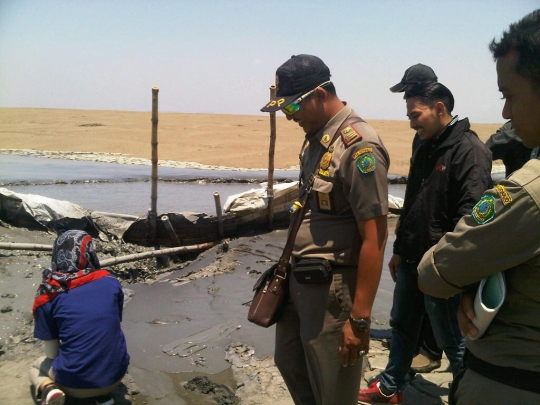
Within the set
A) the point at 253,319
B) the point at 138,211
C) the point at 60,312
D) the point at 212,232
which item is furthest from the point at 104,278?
the point at 138,211

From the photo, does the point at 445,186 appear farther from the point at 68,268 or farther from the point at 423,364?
the point at 68,268

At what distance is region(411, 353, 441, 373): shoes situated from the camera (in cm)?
367

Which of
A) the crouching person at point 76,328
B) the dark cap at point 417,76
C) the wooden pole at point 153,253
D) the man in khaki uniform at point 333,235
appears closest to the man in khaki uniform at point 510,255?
the man in khaki uniform at point 333,235

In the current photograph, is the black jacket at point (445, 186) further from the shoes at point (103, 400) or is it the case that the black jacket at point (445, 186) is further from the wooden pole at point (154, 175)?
the wooden pole at point (154, 175)

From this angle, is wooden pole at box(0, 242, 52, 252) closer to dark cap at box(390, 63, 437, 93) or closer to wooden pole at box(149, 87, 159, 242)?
wooden pole at box(149, 87, 159, 242)

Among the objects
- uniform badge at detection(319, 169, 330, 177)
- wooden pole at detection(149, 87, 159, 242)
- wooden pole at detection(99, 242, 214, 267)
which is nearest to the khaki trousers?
uniform badge at detection(319, 169, 330, 177)

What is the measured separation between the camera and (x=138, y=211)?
1120cm

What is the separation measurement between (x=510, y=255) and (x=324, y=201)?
999mm

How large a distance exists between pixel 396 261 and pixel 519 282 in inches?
75.3

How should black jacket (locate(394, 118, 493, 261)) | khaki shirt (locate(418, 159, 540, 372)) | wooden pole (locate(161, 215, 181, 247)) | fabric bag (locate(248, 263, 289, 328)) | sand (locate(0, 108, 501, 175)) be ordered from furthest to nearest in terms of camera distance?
sand (locate(0, 108, 501, 175)), wooden pole (locate(161, 215, 181, 247)), black jacket (locate(394, 118, 493, 261)), fabric bag (locate(248, 263, 289, 328)), khaki shirt (locate(418, 159, 540, 372))

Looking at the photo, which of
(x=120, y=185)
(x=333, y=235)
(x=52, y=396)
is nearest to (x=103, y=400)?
(x=52, y=396)

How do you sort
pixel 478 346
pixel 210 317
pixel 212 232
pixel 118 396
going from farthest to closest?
pixel 212 232
pixel 210 317
pixel 118 396
pixel 478 346

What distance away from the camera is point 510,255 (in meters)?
1.25

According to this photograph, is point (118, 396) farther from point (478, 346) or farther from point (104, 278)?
point (478, 346)
